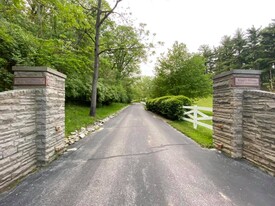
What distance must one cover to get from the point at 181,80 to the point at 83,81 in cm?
1087

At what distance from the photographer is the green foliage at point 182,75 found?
752 inches

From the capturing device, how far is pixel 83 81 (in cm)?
1298

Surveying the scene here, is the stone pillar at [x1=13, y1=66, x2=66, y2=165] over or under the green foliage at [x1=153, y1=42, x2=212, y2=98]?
under

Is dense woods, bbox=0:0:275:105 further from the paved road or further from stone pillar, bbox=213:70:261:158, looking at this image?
stone pillar, bbox=213:70:261:158

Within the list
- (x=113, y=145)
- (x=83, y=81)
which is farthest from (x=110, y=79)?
(x=113, y=145)

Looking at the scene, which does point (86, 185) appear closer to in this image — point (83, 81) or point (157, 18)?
point (157, 18)

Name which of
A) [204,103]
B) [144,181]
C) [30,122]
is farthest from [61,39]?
[204,103]

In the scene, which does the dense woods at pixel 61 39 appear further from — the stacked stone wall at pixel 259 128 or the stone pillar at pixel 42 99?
the stacked stone wall at pixel 259 128

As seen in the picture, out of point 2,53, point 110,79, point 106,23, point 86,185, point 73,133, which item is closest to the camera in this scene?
point 86,185

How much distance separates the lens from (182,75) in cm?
1955

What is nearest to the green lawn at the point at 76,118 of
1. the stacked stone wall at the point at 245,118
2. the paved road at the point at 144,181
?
the paved road at the point at 144,181

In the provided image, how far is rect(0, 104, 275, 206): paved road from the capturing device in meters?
2.39

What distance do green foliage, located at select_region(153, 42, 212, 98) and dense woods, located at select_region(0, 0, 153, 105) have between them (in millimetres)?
5922

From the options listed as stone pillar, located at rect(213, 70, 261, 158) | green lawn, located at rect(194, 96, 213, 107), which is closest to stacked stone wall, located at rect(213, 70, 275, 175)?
stone pillar, located at rect(213, 70, 261, 158)
